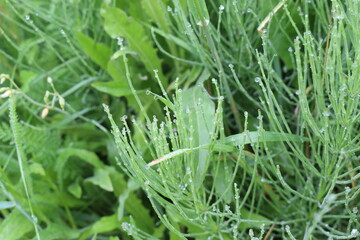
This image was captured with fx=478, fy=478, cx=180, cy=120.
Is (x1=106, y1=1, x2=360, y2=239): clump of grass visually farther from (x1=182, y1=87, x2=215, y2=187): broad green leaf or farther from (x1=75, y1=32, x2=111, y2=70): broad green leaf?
(x1=75, y1=32, x2=111, y2=70): broad green leaf

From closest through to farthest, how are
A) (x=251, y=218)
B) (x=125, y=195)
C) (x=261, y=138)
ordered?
(x=261, y=138) < (x=251, y=218) < (x=125, y=195)

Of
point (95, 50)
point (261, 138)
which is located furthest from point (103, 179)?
point (261, 138)

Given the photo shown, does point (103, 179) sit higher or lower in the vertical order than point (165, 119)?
lower

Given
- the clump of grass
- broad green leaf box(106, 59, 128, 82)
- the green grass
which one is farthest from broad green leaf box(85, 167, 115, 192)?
broad green leaf box(106, 59, 128, 82)

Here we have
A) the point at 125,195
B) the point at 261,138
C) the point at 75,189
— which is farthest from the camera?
the point at 75,189

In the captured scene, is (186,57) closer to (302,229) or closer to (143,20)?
(143,20)

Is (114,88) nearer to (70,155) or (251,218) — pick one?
(70,155)

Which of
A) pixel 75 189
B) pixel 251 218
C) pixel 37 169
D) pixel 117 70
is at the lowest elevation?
pixel 251 218

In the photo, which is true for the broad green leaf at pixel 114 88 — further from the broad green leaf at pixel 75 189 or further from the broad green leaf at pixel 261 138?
the broad green leaf at pixel 261 138
